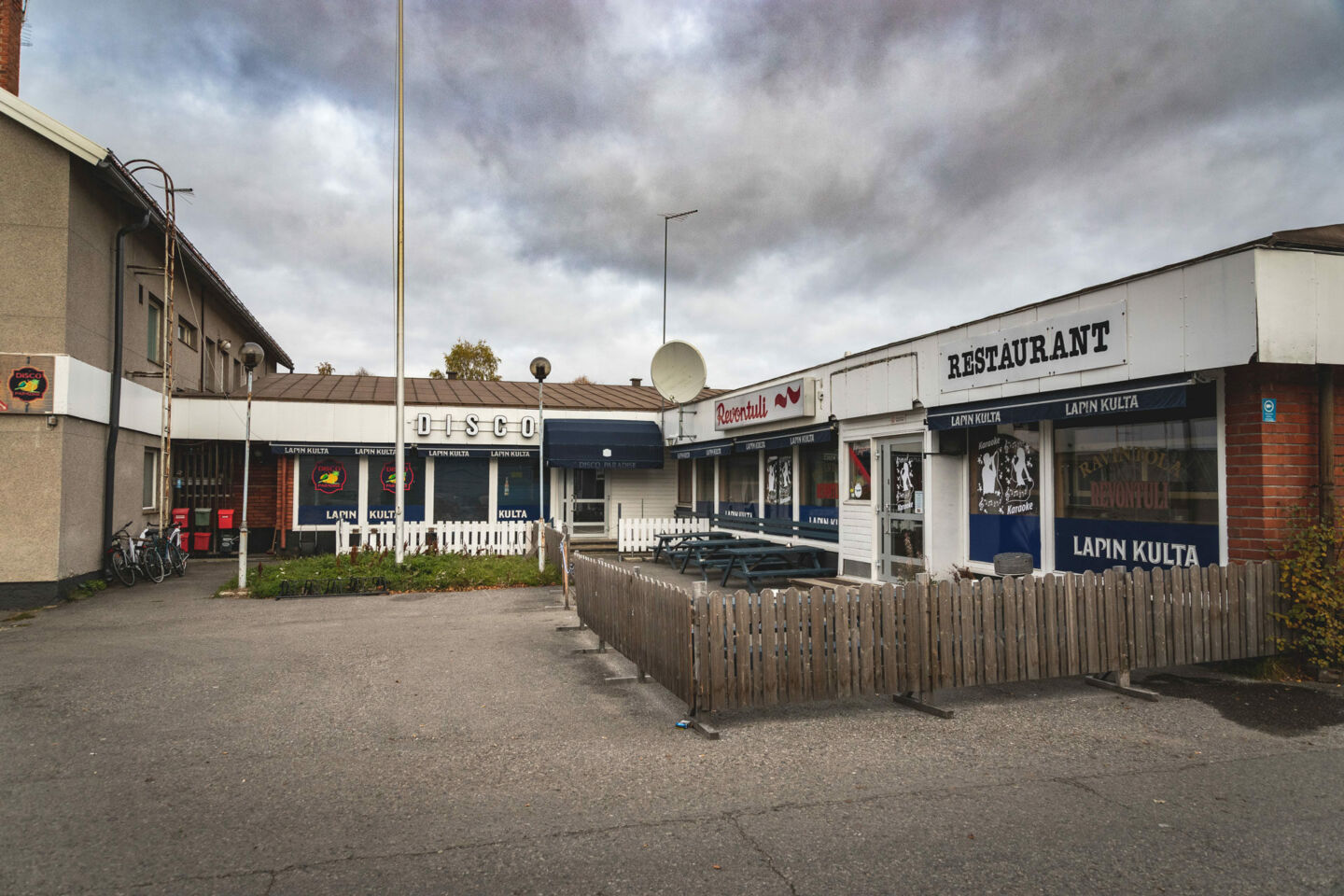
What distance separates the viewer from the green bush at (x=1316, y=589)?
629 cm

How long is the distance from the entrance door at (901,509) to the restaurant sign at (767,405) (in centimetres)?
181

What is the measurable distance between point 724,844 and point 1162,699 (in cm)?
421

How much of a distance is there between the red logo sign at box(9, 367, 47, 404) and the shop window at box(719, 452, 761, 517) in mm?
11545

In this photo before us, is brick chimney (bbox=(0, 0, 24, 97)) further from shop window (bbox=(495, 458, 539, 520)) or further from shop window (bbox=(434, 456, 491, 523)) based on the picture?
shop window (bbox=(495, 458, 539, 520))

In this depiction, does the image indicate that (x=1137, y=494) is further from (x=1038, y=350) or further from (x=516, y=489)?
(x=516, y=489)

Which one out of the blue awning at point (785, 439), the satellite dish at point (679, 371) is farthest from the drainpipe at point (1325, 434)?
the satellite dish at point (679, 371)

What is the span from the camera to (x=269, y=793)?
432 cm

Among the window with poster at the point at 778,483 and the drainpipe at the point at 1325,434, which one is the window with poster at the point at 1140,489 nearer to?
the drainpipe at the point at 1325,434

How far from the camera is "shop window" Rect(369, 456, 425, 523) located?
18.8 m

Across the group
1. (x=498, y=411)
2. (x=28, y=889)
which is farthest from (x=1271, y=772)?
(x=498, y=411)

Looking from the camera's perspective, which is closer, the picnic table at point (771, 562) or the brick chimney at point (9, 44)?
the picnic table at point (771, 562)

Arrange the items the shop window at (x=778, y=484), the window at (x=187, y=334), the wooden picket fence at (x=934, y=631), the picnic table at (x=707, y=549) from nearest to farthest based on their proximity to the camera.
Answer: the wooden picket fence at (x=934, y=631), the picnic table at (x=707, y=549), the shop window at (x=778, y=484), the window at (x=187, y=334)

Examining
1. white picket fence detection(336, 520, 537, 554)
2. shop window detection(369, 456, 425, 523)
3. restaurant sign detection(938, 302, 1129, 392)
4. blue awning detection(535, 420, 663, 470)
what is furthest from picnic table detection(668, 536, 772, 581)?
shop window detection(369, 456, 425, 523)

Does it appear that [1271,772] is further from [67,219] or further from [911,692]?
[67,219]
